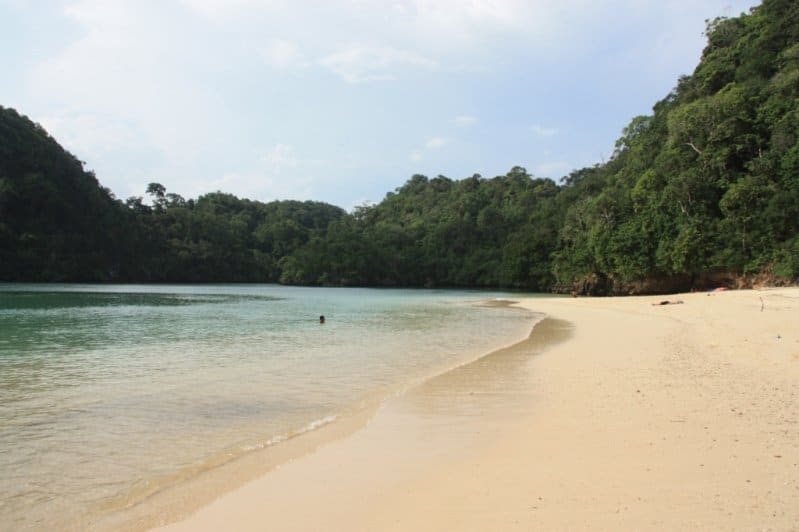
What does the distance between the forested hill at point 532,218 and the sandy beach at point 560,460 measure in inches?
1283

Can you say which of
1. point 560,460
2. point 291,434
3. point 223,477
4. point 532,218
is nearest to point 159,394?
point 291,434

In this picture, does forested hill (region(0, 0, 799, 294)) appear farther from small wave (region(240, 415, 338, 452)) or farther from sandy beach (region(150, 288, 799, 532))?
small wave (region(240, 415, 338, 452))

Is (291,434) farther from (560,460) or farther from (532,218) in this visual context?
(532,218)

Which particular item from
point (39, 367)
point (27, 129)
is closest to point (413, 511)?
point (39, 367)

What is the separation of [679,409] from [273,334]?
52.3ft

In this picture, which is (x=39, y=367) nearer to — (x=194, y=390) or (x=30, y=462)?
(x=194, y=390)

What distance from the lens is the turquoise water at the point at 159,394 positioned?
5.36 metres

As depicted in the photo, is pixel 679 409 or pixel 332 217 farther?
pixel 332 217

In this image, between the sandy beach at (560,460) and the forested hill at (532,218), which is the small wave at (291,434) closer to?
the sandy beach at (560,460)

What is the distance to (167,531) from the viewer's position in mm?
4117

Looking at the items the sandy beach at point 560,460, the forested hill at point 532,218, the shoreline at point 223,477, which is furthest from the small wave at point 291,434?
the forested hill at point 532,218

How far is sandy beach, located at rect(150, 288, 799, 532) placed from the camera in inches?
156

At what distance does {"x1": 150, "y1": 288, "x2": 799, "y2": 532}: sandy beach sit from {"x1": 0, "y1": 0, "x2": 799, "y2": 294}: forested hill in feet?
107

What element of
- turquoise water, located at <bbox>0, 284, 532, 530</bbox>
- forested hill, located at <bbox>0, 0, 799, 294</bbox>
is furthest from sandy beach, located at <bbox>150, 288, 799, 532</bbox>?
forested hill, located at <bbox>0, 0, 799, 294</bbox>
